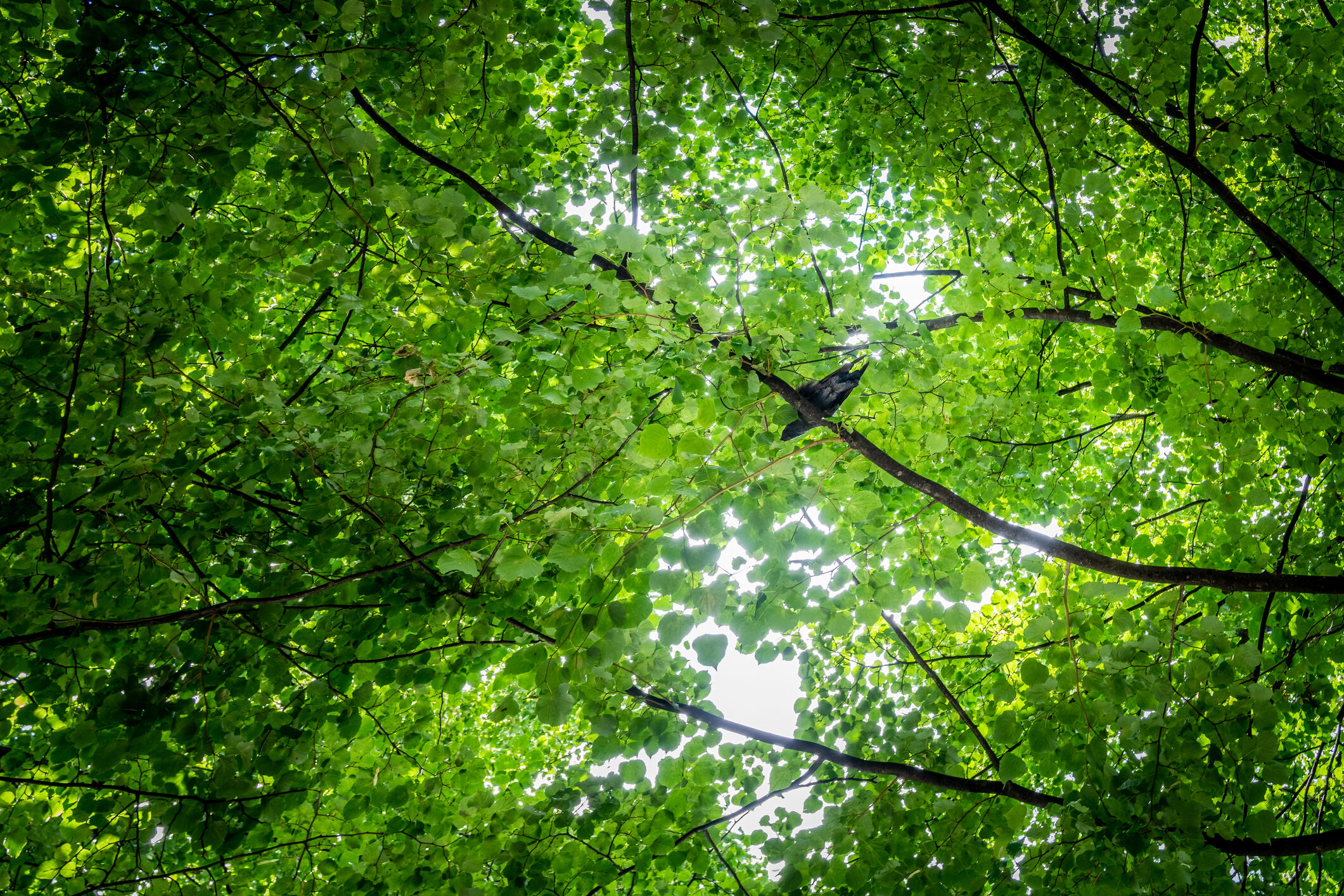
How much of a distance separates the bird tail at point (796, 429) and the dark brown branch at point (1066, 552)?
A: 14 centimetres

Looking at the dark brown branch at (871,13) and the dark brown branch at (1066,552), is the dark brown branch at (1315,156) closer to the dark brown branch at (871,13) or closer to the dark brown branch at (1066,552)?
the dark brown branch at (871,13)

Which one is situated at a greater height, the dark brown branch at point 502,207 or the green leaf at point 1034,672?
the dark brown branch at point 502,207

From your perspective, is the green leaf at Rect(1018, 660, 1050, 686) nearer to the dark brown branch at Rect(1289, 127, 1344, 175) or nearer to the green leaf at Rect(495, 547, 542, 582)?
the green leaf at Rect(495, 547, 542, 582)

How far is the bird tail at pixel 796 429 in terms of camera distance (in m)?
2.53

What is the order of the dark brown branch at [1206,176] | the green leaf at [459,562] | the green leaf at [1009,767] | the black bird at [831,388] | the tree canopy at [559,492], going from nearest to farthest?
the green leaf at [459,562], the tree canopy at [559,492], the green leaf at [1009,767], the black bird at [831,388], the dark brown branch at [1206,176]

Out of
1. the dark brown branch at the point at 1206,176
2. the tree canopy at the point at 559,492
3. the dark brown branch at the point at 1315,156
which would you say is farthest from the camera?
the dark brown branch at the point at 1315,156

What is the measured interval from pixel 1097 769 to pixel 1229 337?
2.00 metres

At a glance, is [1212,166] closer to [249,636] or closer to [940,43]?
[940,43]

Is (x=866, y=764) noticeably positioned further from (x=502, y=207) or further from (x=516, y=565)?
(x=502, y=207)

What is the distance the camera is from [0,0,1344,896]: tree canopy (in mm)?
1891

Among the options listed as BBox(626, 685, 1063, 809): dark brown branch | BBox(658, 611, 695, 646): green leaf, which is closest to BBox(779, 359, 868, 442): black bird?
BBox(658, 611, 695, 646): green leaf

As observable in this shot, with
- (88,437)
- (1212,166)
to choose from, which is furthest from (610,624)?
(1212,166)

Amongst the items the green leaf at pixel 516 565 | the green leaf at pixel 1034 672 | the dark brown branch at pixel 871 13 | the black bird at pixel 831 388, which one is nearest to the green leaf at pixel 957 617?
the green leaf at pixel 1034 672

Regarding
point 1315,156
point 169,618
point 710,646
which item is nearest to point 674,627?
point 710,646
